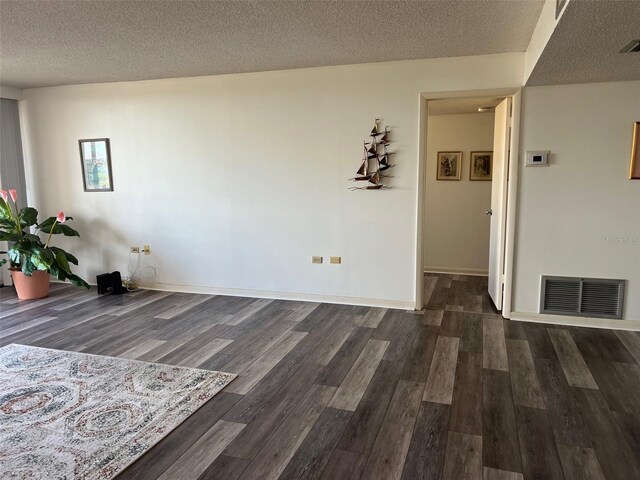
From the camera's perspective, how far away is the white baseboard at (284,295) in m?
4.57

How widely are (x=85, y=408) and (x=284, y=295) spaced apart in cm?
259

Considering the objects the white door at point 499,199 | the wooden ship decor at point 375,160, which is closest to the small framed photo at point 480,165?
the white door at point 499,199

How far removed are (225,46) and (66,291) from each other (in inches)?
145

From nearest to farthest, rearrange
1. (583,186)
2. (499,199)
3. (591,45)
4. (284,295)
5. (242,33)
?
(591,45)
(242,33)
(583,186)
(499,199)
(284,295)

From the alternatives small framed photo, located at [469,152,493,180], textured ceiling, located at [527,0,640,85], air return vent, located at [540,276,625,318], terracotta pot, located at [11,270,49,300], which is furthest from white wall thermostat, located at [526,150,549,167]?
terracotta pot, located at [11,270,49,300]

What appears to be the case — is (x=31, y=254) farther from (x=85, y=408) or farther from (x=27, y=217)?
(x=85, y=408)

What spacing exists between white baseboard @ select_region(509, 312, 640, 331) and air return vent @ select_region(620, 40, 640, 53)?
7.54 ft

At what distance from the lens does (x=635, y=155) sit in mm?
3748

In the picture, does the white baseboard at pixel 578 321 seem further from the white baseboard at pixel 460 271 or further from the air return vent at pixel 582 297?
the white baseboard at pixel 460 271

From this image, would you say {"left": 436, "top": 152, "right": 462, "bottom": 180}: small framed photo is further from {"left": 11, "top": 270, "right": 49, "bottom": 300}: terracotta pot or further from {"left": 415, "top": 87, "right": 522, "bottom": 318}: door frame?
{"left": 11, "top": 270, "right": 49, "bottom": 300}: terracotta pot

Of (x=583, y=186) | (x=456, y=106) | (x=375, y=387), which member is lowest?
(x=375, y=387)

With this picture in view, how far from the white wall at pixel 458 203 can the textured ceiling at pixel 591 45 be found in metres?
2.28

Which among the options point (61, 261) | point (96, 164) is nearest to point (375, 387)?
point (61, 261)

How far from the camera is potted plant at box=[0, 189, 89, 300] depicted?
482 centimetres
